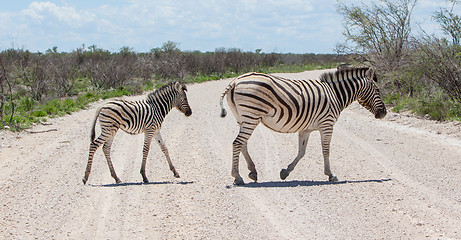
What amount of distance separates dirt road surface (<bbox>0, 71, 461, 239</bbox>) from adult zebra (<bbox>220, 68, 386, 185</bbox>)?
2.30 ft

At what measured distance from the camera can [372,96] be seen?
9.79 metres

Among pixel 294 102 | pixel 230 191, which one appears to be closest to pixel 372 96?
pixel 294 102

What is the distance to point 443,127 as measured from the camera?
14.4 meters

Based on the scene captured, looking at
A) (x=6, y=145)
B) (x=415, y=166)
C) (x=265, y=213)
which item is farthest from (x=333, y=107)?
(x=6, y=145)

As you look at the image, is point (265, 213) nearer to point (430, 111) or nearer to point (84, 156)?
point (84, 156)

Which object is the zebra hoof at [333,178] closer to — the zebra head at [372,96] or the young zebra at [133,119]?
the zebra head at [372,96]

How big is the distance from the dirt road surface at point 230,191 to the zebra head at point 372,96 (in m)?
1.10

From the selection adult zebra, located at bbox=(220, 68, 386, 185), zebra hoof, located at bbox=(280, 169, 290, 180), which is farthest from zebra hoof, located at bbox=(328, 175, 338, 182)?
zebra hoof, located at bbox=(280, 169, 290, 180)

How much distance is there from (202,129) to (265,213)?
8410mm

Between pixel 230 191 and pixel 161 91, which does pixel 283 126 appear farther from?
pixel 161 91

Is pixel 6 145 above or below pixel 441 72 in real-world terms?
below

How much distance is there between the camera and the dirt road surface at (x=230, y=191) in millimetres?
5992

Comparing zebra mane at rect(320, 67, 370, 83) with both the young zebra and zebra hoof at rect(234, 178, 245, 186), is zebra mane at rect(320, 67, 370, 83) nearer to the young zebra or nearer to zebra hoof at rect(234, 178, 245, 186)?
zebra hoof at rect(234, 178, 245, 186)

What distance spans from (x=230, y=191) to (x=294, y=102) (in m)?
1.98
